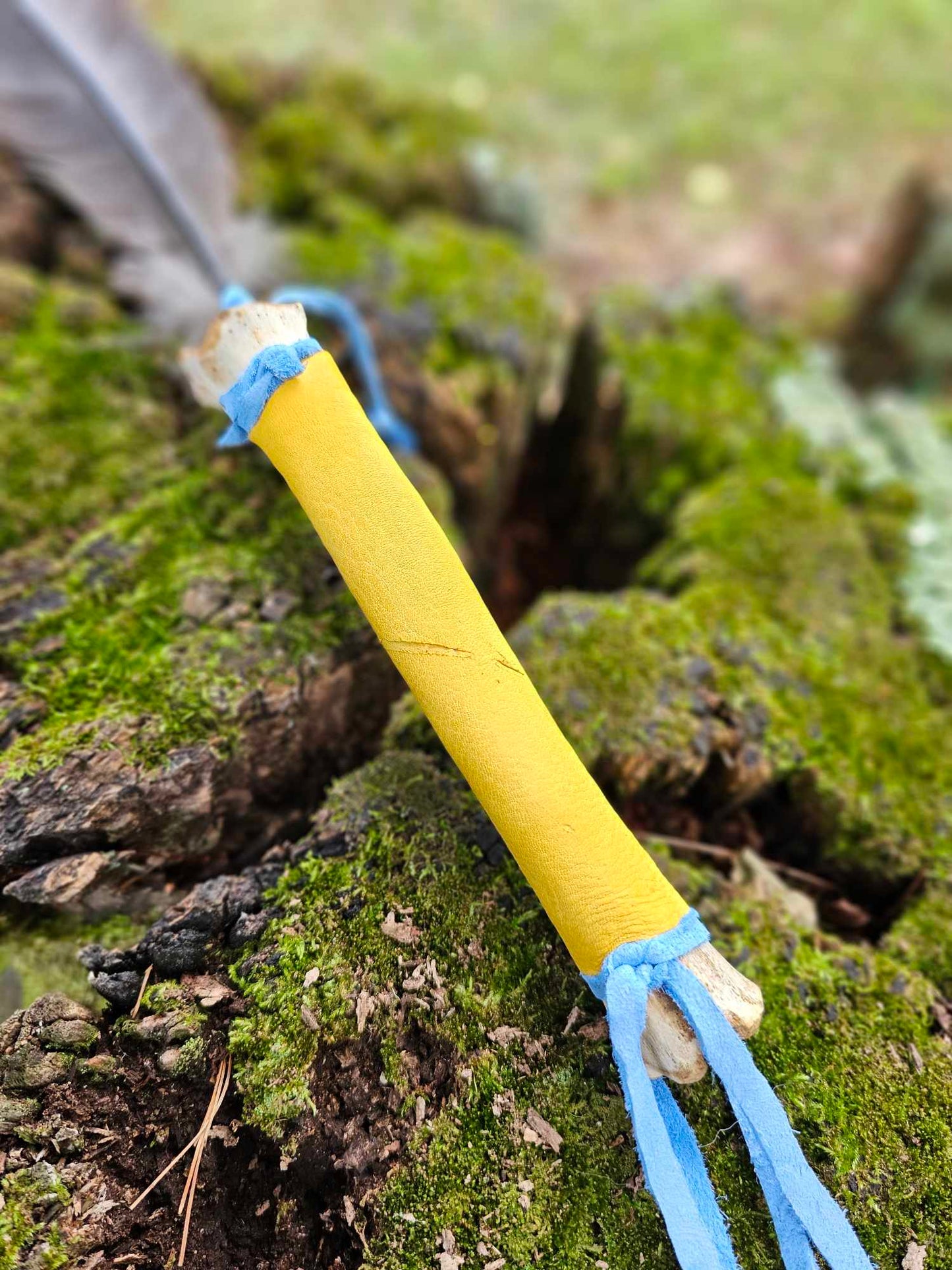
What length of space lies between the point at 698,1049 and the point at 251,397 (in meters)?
1.07

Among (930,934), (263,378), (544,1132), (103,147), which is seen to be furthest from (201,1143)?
(103,147)

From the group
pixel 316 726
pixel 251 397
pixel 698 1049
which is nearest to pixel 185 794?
pixel 316 726

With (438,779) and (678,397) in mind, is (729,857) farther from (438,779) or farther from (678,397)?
(678,397)

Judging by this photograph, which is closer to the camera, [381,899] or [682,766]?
[381,899]

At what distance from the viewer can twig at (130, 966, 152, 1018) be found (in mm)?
1049

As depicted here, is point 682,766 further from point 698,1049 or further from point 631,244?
point 631,244

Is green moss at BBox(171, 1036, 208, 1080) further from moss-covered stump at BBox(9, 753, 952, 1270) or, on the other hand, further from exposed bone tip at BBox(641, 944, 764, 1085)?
exposed bone tip at BBox(641, 944, 764, 1085)

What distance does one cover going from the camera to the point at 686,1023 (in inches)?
39.4

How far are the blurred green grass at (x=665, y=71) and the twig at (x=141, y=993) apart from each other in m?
5.21

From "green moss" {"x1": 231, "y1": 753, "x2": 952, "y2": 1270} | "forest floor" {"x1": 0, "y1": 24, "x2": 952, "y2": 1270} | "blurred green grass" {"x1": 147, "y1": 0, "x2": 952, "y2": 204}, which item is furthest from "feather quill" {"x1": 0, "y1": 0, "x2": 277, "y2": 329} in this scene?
"blurred green grass" {"x1": 147, "y1": 0, "x2": 952, "y2": 204}

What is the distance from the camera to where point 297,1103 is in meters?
1.00

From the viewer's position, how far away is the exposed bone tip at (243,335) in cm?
121

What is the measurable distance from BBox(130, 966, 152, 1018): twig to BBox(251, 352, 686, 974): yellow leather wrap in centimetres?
50

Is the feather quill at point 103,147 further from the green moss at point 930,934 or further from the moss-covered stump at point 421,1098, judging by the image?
the green moss at point 930,934
